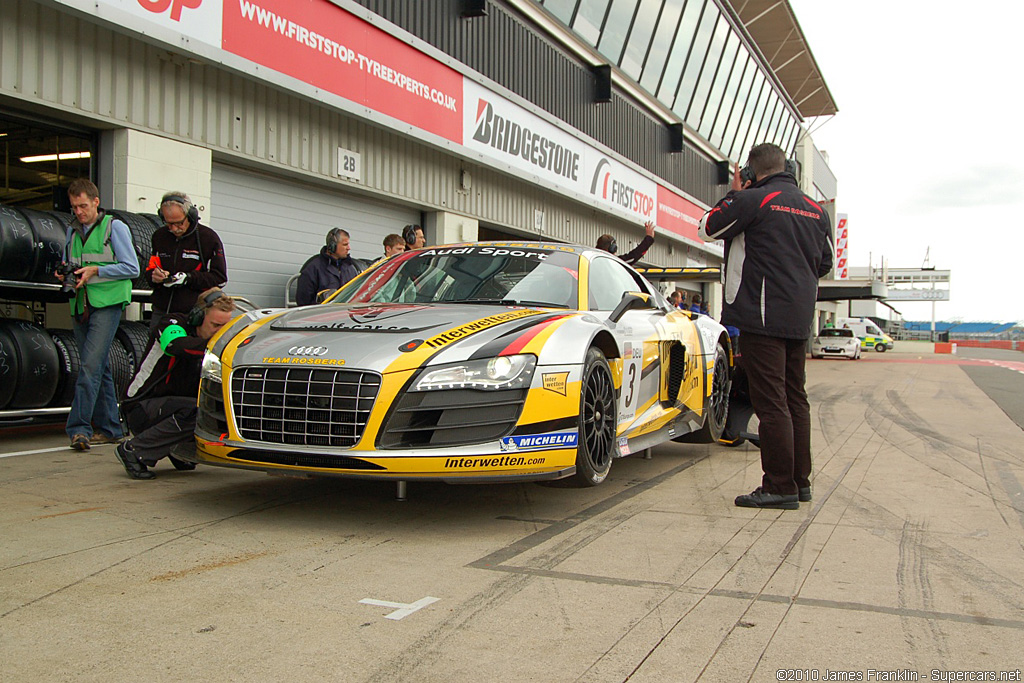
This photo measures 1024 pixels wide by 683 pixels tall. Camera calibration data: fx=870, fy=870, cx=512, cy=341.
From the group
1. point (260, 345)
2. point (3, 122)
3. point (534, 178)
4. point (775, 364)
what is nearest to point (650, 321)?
point (775, 364)

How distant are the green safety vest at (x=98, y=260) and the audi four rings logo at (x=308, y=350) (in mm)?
2777

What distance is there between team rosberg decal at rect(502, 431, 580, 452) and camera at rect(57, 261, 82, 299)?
12.2 ft

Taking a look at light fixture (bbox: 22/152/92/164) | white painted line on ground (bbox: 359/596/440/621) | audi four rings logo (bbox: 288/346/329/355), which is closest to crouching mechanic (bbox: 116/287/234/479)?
audi four rings logo (bbox: 288/346/329/355)

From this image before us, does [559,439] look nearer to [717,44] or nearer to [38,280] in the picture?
[38,280]

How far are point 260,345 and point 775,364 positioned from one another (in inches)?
105

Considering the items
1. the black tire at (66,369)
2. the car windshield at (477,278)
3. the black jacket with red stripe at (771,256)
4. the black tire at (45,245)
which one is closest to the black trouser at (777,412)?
the black jacket with red stripe at (771,256)

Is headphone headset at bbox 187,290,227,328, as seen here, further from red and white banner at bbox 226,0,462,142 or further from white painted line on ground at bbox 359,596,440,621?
red and white banner at bbox 226,0,462,142

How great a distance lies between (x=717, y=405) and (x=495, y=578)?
3997 mm

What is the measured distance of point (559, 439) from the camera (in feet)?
13.1

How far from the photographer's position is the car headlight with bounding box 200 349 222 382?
164 inches

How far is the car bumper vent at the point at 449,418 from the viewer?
146 inches

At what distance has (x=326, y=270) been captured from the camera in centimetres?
841

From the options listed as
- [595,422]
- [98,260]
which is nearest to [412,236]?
[98,260]

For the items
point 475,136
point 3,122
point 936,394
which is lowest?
point 936,394
